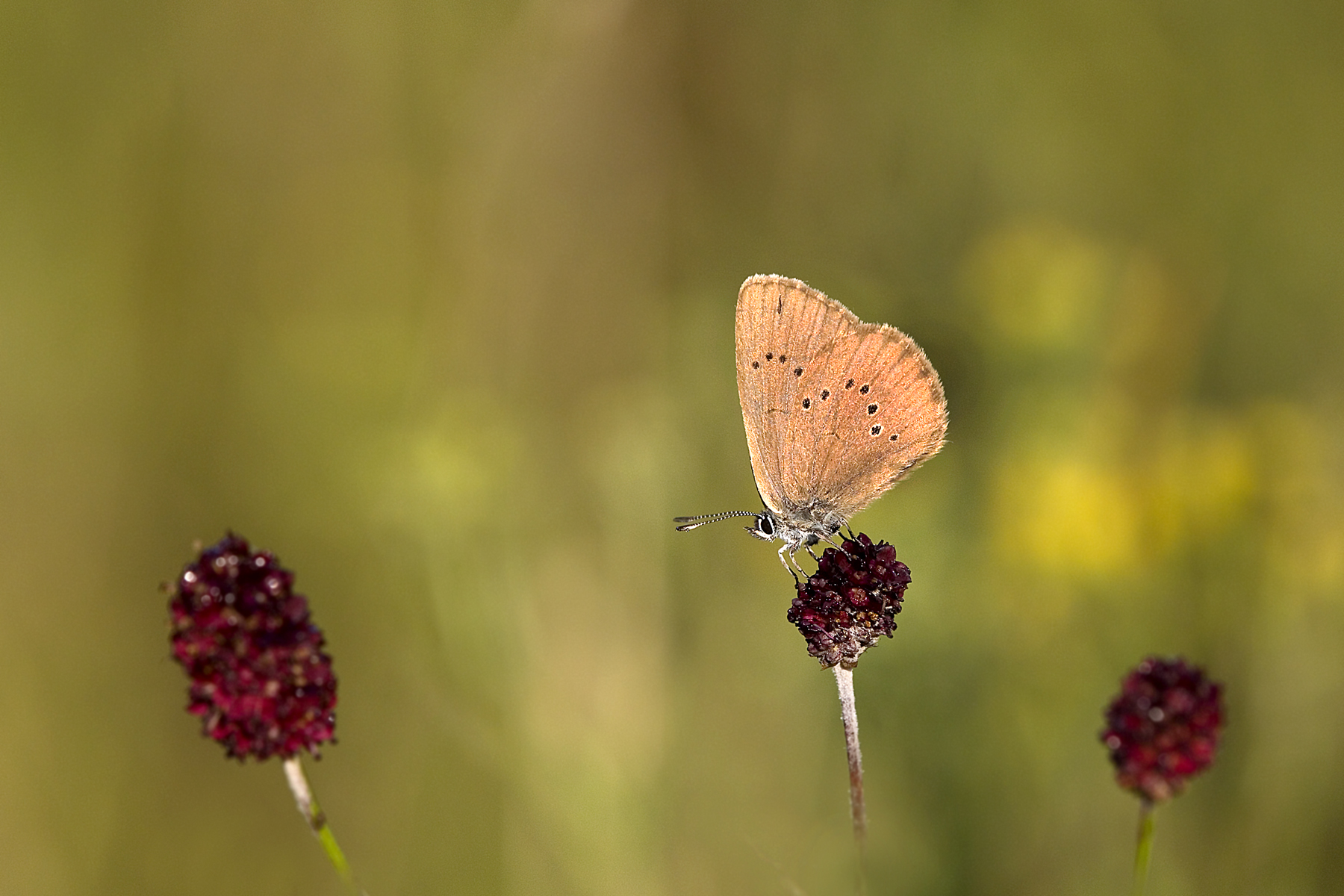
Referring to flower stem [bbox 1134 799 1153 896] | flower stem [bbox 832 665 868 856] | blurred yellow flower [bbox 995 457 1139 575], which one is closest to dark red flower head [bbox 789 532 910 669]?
flower stem [bbox 832 665 868 856]

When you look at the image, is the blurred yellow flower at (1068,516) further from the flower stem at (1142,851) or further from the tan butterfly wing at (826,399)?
the flower stem at (1142,851)

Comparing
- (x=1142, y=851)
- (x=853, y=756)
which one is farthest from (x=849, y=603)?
(x=1142, y=851)

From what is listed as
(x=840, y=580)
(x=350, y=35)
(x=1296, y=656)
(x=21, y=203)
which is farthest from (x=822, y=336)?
(x=21, y=203)

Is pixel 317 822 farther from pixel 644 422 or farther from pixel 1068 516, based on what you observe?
pixel 1068 516

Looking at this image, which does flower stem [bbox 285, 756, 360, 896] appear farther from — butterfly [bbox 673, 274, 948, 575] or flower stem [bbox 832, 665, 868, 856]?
butterfly [bbox 673, 274, 948, 575]

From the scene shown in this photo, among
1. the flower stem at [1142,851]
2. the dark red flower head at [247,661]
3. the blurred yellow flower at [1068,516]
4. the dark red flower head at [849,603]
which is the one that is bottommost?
the blurred yellow flower at [1068,516]

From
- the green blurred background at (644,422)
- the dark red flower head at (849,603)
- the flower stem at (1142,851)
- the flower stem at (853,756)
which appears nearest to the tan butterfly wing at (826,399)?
the dark red flower head at (849,603)
